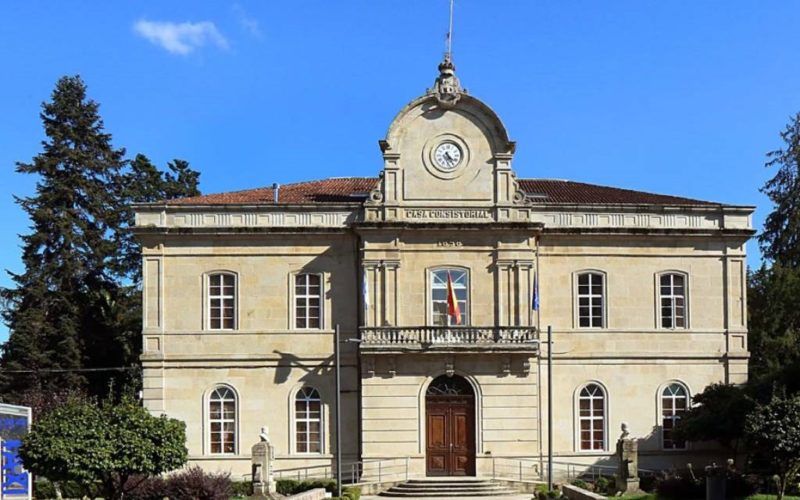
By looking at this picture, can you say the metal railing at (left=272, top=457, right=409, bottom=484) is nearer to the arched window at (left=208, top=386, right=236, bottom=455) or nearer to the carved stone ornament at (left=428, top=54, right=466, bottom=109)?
the arched window at (left=208, top=386, right=236, bottom=455)

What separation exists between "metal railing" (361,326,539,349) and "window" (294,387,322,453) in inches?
101

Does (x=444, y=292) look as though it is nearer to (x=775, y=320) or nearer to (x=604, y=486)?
(x=604, y=486)

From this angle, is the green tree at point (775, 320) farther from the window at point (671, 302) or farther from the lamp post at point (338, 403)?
the lamp post at point (338, 403)

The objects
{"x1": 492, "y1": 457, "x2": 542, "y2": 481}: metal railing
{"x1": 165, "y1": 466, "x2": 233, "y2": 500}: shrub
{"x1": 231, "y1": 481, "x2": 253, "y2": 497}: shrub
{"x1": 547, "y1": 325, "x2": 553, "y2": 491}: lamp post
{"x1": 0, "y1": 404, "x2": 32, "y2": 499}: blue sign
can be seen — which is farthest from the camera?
{"x1": 492, "y1": 457, "x2": 542, "y2": 481}: metal railing

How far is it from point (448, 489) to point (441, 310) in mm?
5285

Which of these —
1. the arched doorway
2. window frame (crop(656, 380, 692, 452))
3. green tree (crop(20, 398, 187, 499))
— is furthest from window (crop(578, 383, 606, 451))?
green tree (crop(20, 398, 187, 499))

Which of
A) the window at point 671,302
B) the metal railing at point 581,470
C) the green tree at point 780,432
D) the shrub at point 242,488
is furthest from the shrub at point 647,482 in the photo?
the shrub at point 242,488

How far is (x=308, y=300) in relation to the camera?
110 feet

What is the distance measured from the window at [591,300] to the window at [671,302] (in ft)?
5.89

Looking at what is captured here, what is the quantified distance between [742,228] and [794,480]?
396 inches

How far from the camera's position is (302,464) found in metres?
33.0

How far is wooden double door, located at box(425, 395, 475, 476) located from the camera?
32.8m

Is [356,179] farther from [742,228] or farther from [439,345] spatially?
[742,228]

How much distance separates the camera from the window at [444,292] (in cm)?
3319
